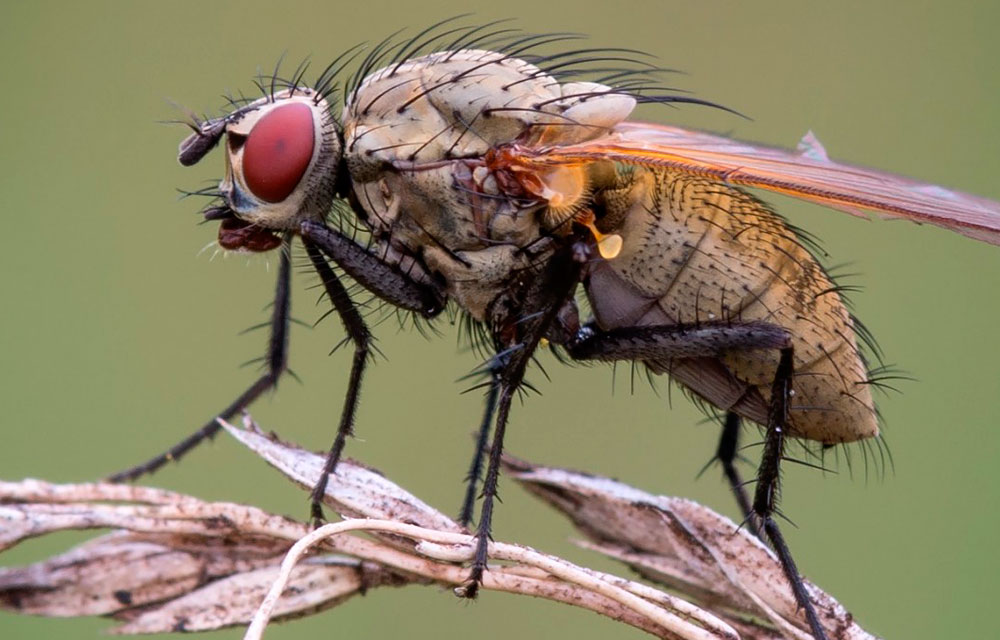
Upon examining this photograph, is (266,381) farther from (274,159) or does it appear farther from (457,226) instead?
(457,226)

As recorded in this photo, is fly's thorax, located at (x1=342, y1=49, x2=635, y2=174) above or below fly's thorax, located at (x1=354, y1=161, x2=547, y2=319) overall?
above

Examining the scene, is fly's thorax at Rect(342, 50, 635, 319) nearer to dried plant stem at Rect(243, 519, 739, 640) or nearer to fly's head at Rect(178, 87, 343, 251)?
fly's head at Rect(178, 87, 343, 251)

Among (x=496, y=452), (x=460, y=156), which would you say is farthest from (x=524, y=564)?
(x=460, y=156)

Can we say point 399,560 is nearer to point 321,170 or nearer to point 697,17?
point 321,170

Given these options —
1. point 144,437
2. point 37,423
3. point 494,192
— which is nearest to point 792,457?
point 494,192

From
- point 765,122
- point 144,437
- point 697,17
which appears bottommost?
point 144,437

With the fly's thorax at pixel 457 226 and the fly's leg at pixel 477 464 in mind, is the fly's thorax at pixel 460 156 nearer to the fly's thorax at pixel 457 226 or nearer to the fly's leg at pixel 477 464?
the fly's thorax at pixel 457 226

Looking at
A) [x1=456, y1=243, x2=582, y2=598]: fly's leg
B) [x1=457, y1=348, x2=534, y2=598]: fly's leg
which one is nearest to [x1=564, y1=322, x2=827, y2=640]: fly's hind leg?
[x1=456, y1=243, x2=582, y2=598]: fly's leg

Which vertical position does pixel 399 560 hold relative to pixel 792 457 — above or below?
below
